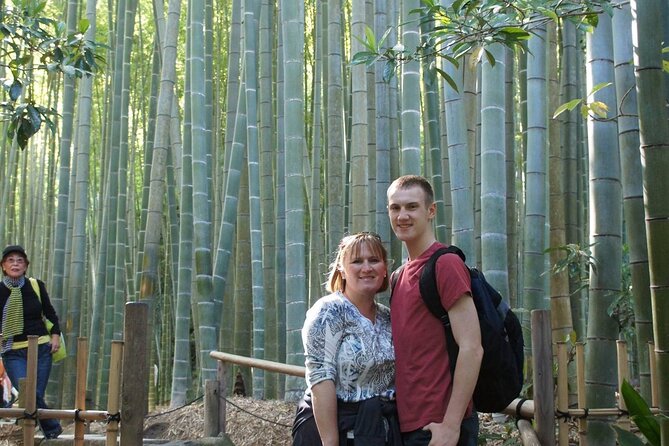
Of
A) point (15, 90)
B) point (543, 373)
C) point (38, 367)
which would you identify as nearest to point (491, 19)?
point (543, 373)

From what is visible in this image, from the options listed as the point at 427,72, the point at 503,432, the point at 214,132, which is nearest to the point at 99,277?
the point at 214,132

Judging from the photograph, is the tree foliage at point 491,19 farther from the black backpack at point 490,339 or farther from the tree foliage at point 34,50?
the tree foliage at point 34,50

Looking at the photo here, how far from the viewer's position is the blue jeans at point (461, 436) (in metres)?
1.80

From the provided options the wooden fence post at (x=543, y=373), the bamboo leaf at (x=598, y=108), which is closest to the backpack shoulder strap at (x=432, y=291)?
the wooden fence post at (x=543, y=373)

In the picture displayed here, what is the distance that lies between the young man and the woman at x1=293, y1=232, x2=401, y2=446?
45 mm

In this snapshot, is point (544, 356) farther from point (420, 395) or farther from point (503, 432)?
point (503, 432)

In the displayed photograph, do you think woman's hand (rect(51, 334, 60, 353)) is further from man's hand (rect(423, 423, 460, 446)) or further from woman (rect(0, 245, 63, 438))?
man's hand (rect(423, 423, 460, 446))

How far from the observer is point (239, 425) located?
4.91 m

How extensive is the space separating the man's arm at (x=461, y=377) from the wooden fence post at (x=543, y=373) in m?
0.56

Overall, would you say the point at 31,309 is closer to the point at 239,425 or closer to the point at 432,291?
the point at 239,425

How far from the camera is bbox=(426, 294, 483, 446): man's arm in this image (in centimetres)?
175

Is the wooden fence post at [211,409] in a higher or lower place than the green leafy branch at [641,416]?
lower

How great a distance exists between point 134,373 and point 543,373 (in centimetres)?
122

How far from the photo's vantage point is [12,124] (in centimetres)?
347
